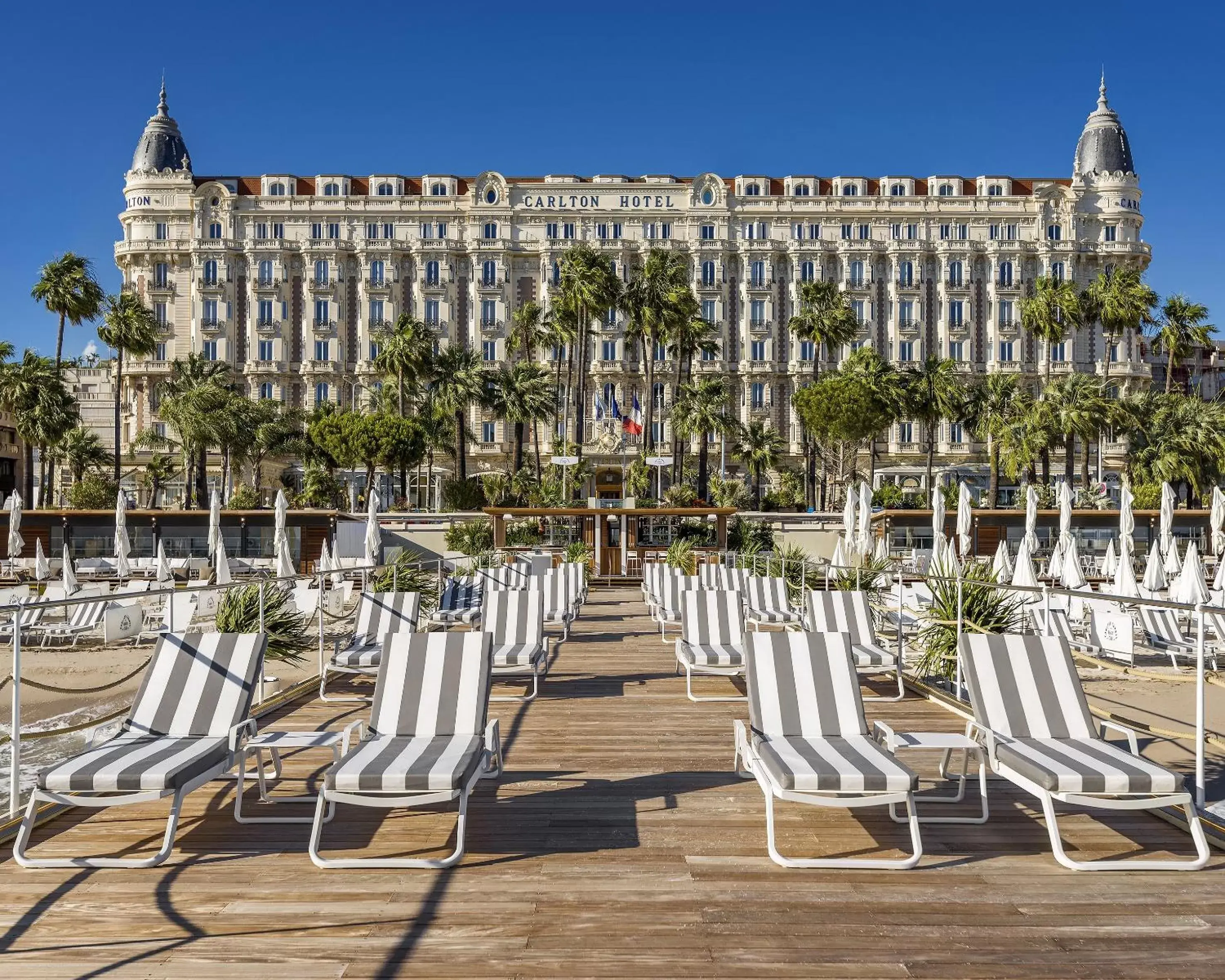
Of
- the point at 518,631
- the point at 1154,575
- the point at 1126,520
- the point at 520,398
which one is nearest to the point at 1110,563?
the point at 1126,520

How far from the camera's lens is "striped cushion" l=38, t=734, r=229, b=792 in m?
5.14

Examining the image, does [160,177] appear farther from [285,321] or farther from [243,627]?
[243,627]

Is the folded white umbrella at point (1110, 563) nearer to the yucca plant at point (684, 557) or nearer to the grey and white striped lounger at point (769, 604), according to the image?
the yucca plant at point (684, 557)

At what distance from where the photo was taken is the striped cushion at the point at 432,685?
6.32 metres

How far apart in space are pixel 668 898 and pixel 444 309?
6243 centimetres

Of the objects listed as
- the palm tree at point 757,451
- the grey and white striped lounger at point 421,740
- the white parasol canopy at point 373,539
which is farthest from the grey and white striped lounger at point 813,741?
the palm tree at point 757,451

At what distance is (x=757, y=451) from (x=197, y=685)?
50542 mm

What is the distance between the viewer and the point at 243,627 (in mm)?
11492

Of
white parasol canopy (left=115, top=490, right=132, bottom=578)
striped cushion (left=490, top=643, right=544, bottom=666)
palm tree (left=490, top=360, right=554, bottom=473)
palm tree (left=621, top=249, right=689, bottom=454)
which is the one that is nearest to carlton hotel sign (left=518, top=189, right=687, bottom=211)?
palm tree (left=490, top=360, right=554, bottom=473)

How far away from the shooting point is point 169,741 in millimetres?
6027

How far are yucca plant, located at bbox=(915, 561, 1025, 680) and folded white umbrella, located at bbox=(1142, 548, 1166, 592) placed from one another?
→ 11.9m

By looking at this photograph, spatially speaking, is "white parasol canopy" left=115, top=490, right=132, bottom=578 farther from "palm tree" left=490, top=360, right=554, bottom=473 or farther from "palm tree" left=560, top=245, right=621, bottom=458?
"palm tree" left=490, top=360, right=554, bottom=473

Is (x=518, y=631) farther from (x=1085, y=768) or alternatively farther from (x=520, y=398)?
(x=520, y=398)

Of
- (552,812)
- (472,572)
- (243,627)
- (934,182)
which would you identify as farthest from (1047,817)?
(934,182)
